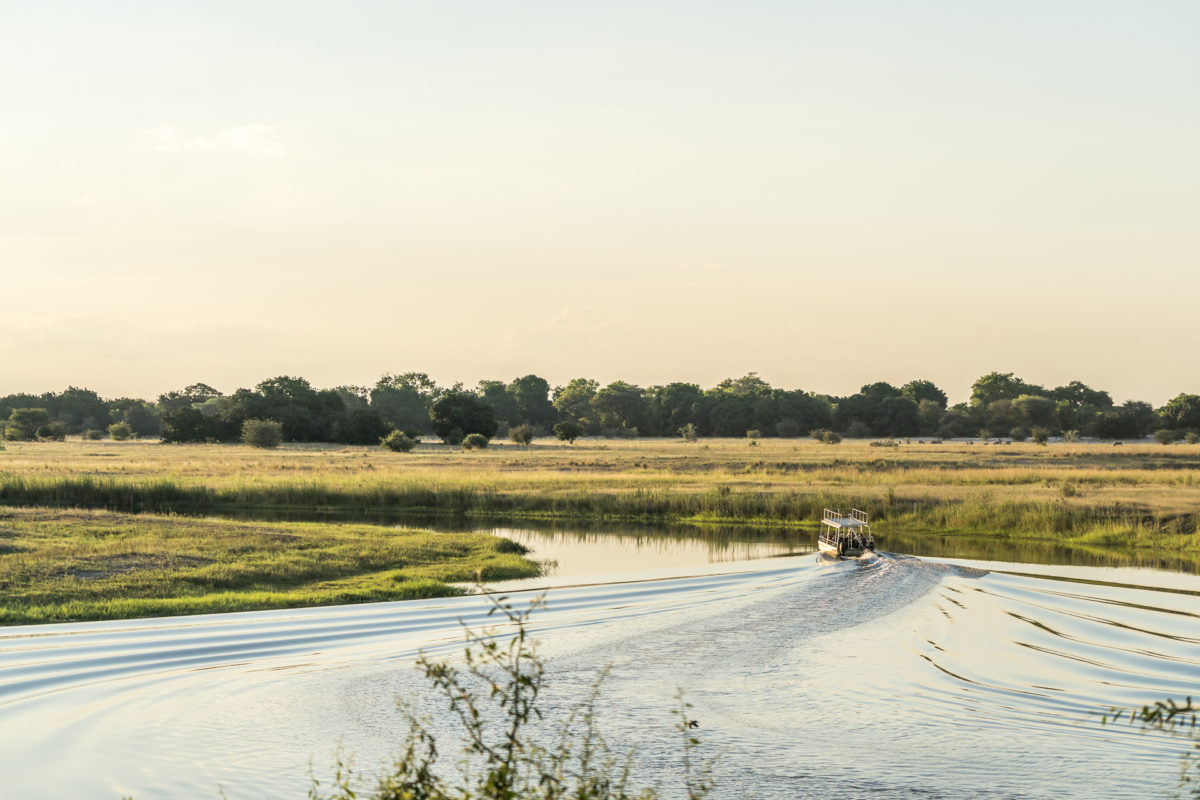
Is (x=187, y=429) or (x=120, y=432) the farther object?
(x=120, y=432)

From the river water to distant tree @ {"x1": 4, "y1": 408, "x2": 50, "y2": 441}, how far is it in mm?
96934

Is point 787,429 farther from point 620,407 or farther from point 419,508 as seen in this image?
point 419,508

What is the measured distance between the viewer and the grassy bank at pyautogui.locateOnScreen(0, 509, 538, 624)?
59.9 feet

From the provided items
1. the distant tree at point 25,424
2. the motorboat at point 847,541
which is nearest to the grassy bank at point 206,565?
the motorboat at point 847,541

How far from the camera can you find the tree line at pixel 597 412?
312ft

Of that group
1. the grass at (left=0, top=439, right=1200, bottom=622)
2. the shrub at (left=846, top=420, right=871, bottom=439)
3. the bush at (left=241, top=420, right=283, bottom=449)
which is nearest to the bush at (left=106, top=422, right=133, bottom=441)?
the bush at (left=241, top=420, right=283, bottom=449)

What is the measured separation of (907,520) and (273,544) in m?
21.7

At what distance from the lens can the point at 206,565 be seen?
2202 centimetres

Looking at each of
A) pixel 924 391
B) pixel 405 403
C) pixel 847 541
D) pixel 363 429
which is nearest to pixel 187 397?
pixel 405 403

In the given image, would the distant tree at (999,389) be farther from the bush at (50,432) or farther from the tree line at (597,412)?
the bush at (50,432)

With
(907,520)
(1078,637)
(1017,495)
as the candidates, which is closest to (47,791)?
(1078,637)

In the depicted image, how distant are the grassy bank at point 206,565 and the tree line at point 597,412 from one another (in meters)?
60.4

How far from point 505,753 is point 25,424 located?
110 meters

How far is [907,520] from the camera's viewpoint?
35.6 metres
